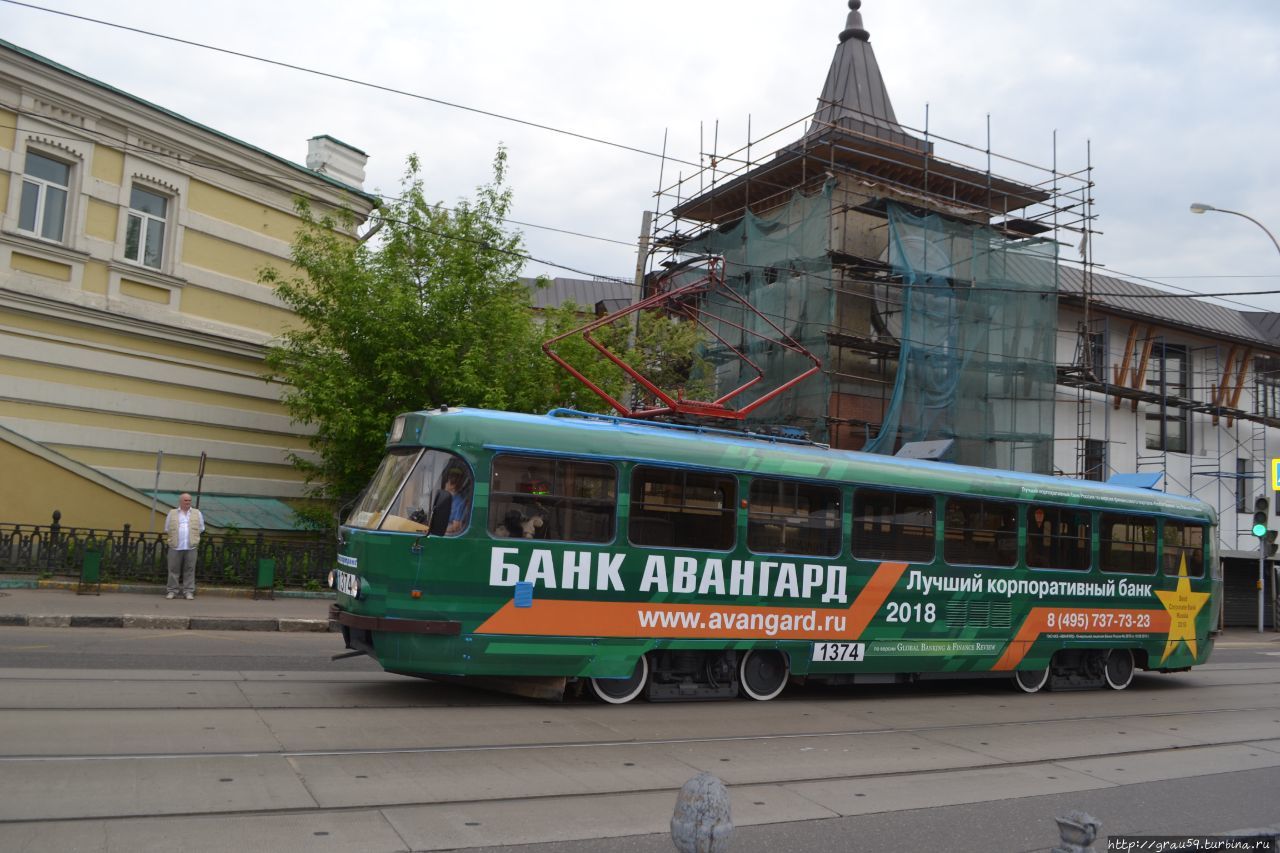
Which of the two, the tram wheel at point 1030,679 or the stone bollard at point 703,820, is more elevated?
the stone bollard at point 703,820

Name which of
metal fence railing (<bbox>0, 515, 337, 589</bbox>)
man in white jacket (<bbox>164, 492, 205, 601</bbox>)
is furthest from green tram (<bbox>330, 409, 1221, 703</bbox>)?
metal fence railing (<bbox>0, 515, 337, 589</bbox>)

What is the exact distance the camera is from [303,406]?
21406 millimetres

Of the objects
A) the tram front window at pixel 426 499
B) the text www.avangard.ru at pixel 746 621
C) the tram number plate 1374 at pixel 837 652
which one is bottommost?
the tram number plate 1374 at pixel 837 652

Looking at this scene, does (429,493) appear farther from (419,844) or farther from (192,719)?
(419,844)

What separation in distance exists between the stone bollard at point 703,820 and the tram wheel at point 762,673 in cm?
779

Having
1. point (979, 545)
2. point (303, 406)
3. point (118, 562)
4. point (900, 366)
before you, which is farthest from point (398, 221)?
point (979, 545)

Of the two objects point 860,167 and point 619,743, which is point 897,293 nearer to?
point 860,167

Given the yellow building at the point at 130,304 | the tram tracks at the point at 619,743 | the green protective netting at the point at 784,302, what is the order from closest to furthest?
1. the tram tracks at the point at 619,743
2. the yellow building at the point at 130,304
3. the green protective netting at the point at 784,302

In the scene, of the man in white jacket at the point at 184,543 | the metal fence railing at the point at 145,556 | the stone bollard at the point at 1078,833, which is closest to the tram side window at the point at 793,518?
the stone bollard at the point at 1078,833

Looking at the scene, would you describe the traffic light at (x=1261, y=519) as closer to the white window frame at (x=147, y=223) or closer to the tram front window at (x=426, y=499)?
the tram front window at (x=426, y=499)

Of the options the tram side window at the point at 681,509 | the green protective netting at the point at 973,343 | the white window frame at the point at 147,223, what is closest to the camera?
the tram side window at the point at 681,509

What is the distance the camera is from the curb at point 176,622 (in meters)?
14.6

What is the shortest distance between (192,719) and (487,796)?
10.4 ft

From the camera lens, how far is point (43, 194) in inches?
815
